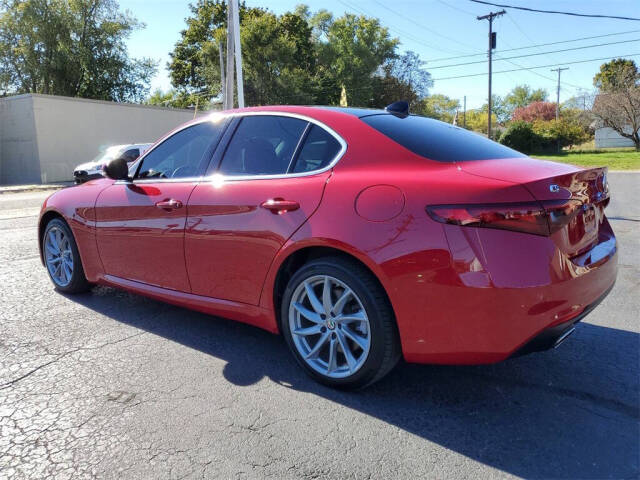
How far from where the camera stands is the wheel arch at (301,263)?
2541 millimetres

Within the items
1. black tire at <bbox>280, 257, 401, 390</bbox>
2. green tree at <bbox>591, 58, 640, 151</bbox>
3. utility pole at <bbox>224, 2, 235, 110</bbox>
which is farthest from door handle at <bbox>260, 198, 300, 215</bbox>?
green tree at <bbox>591, 58, 640, 151</bbox>

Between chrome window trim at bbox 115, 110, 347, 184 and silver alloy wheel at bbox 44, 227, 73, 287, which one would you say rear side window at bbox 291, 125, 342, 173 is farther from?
silver alloy wheel at bbox 44, 227, 73, 287

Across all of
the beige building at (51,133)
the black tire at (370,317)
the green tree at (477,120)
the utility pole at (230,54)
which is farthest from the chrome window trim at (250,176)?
the green tree at (477,120)

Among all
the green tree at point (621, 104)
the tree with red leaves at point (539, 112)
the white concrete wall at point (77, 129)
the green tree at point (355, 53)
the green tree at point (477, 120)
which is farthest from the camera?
the green tree at point (477, 120)

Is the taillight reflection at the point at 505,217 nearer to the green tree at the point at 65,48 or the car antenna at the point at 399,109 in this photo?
the car antenna at the point at 399,109

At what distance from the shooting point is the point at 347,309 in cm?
279

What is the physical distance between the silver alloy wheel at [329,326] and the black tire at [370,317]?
31 mm

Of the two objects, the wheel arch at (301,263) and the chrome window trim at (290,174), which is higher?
the chrome window trim at (290,174)

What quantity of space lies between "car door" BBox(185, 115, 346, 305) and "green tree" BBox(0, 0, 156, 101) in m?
35.1

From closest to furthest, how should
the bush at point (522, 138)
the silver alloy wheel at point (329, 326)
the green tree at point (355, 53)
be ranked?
the silver alloy wheel at point (329, 326) → the bush at point (522, 138) → the green tree at point (355, 53)

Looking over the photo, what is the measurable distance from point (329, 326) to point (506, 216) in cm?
112

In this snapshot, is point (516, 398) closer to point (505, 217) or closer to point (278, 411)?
point (505, 217)

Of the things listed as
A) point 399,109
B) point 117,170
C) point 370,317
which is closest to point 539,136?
point 399,109

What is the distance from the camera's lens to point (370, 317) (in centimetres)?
257
